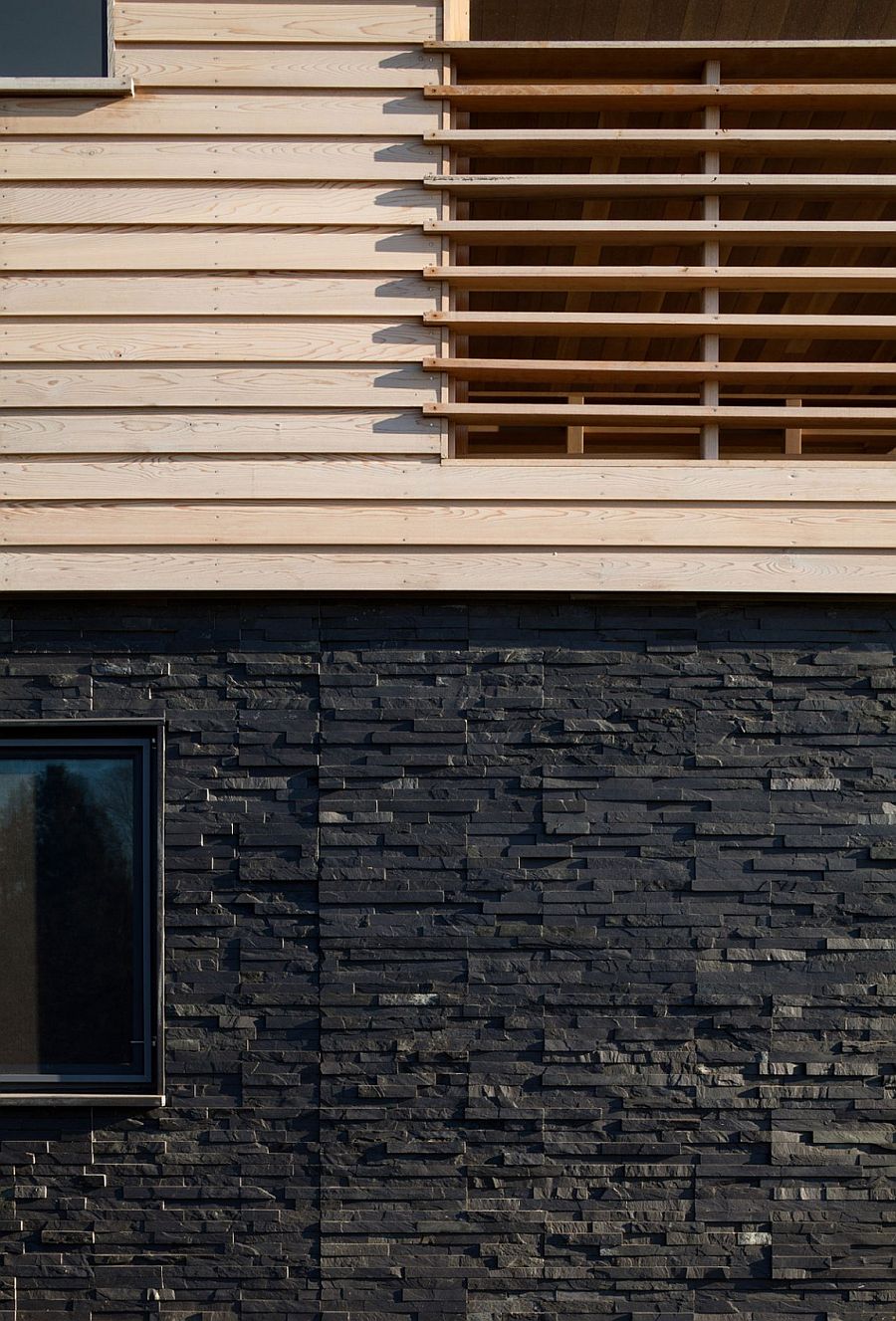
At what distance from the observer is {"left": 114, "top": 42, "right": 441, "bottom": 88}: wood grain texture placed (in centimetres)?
382

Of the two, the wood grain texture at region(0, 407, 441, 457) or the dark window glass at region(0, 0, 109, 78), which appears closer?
the wood grain texture at region(0, 407, 441, 457)

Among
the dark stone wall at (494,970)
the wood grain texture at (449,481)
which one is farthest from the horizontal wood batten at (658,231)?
the dark stone wall at (494,970)

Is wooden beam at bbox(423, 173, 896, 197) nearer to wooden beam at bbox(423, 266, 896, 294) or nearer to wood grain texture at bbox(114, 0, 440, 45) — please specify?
wooden beam at bbox(423, 266, 896, 294)

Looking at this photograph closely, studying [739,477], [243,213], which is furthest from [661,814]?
[243,213]

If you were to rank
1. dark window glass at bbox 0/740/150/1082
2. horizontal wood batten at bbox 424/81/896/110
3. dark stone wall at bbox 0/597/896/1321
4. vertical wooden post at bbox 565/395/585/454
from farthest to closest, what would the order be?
vertical wooden post at bbox 565/395/585/454 → horizontal wood batten at bbox 424/81/896/110 → dark window glass at bbox 0/740/150/1082 → dark stone wall at bbox 0/597/896/1321

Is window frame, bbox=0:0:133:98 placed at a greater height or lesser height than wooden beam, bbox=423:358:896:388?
greater

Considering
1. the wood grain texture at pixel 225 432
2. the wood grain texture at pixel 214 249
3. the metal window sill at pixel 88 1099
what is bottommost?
the metal window sill at pixel 88 1099

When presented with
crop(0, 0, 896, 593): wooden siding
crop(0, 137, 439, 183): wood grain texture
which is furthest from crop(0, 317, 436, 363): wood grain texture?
crop(0, 137, 439, 183): wood grain texture

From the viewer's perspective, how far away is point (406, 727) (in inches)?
147

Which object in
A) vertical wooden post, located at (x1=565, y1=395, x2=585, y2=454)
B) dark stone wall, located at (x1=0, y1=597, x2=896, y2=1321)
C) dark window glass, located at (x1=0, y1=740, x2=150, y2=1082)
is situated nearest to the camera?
dark stone wall, located at (x1=0, y1=597, x2=896, y2=1321)

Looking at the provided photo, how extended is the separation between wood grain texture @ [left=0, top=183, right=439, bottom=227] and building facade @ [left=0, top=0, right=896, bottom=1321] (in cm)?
2

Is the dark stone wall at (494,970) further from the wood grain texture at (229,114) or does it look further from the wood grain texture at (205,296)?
the wood grain texture at (229,114)

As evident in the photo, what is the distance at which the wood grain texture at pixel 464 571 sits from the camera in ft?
12.1

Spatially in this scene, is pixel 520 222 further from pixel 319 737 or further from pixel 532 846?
pixel 532 846
